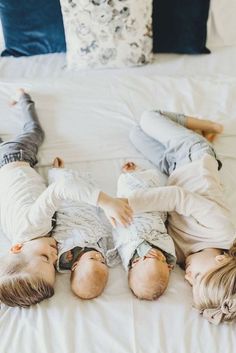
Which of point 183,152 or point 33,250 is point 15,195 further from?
point 183,152

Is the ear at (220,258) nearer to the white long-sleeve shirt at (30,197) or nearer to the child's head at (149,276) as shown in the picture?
the child's head at (149,276)

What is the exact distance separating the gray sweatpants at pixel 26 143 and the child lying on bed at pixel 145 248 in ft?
1.13

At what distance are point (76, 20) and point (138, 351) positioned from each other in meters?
1.39

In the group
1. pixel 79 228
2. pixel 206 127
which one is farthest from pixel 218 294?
pixel 206 127

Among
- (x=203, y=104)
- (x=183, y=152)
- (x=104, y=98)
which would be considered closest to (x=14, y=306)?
(x=183, y=152)

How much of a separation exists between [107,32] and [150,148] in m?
0.64

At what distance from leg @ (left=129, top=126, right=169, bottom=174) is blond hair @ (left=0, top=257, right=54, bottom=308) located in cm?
58

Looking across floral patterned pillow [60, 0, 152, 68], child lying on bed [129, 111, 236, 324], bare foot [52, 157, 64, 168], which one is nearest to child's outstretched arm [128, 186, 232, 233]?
child lying on bed [129, 111, 236, 324]

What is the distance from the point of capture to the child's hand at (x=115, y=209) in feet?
4.05

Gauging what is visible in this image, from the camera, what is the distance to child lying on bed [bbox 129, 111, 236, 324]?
1.14 metres

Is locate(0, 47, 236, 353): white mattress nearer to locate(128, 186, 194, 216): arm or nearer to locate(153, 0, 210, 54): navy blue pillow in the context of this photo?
locate(153, 0, 210, 54): navy blue pillow

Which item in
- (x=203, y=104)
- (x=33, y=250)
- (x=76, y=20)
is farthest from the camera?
(x=76, y=20)

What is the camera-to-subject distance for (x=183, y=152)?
4.93ft

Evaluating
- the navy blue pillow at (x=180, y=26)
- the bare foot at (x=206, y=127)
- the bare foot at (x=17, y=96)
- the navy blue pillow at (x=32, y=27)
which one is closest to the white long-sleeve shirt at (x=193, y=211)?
the bare foot at (x=206, y=127)
